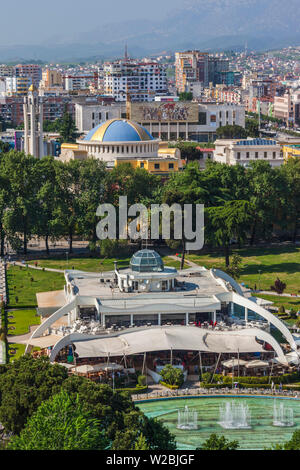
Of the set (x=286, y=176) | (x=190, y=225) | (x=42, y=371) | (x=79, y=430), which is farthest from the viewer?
(x=286, y=176)

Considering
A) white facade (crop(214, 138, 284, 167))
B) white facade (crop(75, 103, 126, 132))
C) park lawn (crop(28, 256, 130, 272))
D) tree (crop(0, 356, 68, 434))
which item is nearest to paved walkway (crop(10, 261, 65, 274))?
park lawn (crop(28, 256, 130, 272))

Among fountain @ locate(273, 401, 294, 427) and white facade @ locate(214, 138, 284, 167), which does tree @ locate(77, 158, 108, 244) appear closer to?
white facade @ locate(214, 138, 284, 167)

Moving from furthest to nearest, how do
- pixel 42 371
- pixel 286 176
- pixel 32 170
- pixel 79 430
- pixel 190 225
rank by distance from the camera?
1. pixel 286 176
2. pixel 32 170
3. pixel 190 225
4. pixel 42 371
5. pixel 79 430

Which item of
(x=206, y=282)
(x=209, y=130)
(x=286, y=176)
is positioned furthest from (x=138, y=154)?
(x=209, y=130)

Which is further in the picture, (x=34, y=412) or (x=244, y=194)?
(x=244, y=194)

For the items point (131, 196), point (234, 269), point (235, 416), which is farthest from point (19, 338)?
point (131, 196)

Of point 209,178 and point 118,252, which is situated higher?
point 209,178

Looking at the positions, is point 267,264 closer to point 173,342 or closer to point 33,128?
point 173,342

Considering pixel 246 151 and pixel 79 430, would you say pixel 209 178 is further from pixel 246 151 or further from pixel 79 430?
pixel 79 430
